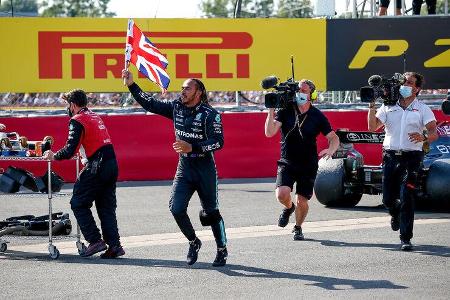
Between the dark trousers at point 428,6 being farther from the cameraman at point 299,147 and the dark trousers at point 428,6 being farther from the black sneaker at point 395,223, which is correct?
the black sneaker at point 395,223

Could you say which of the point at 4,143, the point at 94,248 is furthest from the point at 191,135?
the point at 4,143

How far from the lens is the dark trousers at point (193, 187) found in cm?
1098

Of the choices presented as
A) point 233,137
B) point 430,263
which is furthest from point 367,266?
point 233,137

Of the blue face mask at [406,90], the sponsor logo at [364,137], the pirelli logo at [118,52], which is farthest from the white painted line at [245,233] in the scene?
the pirelli logo at [118,52]

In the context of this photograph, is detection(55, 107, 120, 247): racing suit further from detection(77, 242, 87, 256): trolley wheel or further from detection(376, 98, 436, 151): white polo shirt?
detection(376, 98, 436, 151): white polo shirt

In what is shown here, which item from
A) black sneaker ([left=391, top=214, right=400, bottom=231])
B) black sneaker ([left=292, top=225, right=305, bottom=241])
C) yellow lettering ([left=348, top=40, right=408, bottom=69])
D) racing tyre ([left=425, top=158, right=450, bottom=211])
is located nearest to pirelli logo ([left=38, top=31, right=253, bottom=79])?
yellow lettering ([left=348, top=40, right=408, bottom=69])

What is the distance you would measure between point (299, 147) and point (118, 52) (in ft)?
26.1

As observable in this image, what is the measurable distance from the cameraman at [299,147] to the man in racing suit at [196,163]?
180 centimetres

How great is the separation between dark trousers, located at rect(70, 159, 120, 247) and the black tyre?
15.5ft

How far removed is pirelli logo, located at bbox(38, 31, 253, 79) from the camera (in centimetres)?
1986

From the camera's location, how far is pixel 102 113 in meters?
19.9

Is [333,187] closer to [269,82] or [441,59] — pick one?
[269,82]

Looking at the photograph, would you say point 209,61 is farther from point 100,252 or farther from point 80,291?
point 80,291

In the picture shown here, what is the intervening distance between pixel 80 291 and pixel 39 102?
1128 cm
